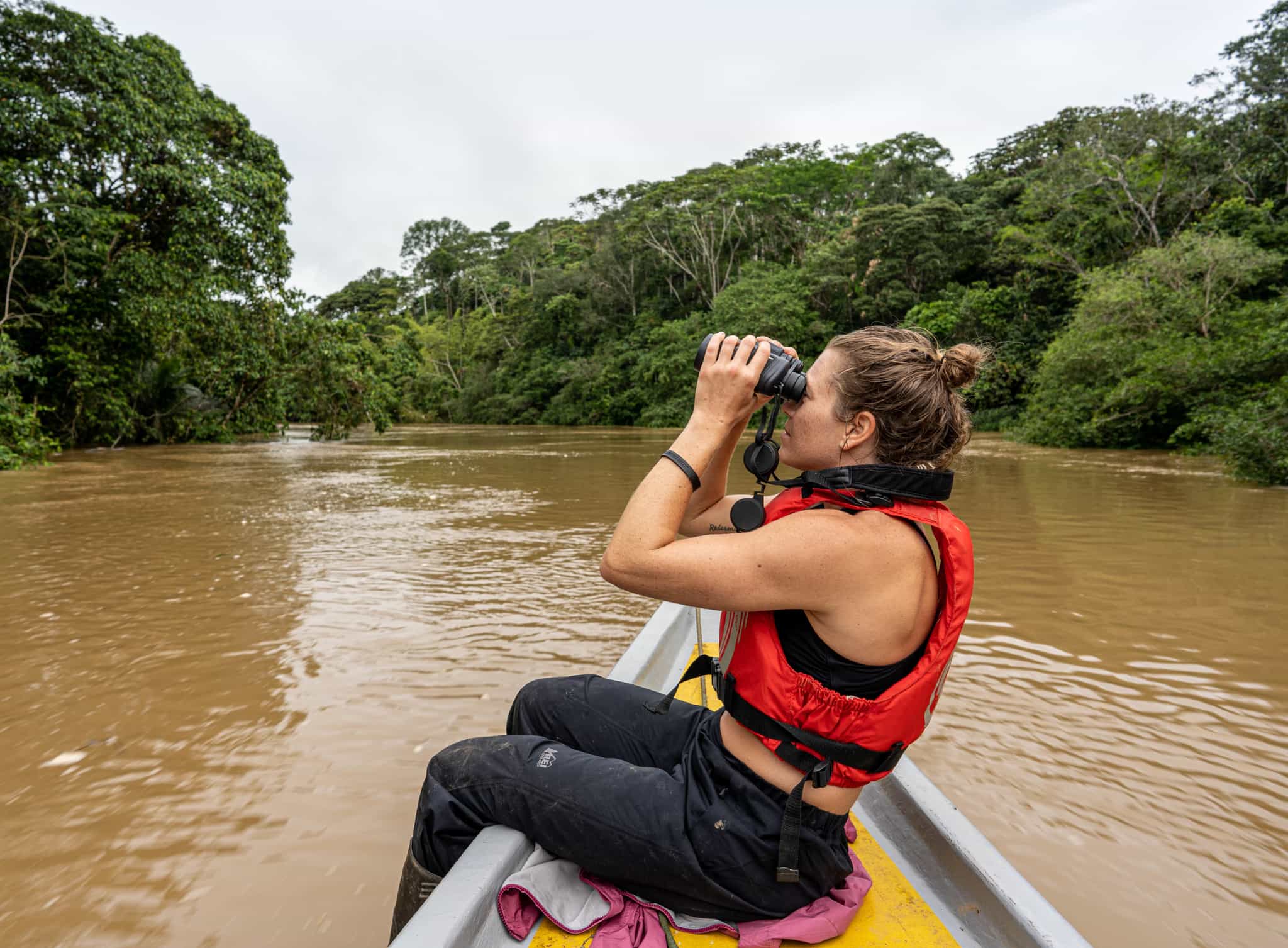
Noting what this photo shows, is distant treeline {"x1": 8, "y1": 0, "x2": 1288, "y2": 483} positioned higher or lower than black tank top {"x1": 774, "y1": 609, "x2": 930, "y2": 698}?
higher

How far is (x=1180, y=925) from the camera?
1.87 m

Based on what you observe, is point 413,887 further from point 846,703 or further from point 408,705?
point 408,705

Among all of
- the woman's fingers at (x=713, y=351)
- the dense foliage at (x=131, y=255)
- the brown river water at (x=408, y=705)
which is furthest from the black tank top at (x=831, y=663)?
the dense foliage at (x=131, y=255)

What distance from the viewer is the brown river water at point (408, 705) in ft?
6.60

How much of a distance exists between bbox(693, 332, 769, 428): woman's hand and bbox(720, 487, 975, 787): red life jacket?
215mm

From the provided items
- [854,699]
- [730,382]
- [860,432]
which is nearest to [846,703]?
[854,699]

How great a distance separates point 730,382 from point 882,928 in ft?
3.23

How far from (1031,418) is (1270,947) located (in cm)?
1806

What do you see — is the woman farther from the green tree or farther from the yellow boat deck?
the green tree

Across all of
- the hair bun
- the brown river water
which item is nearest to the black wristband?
the hair bun

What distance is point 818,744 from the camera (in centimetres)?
121

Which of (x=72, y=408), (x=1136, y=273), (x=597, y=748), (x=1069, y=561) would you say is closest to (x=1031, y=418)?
(x=1136, y=273)

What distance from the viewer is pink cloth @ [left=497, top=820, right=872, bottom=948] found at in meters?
1.27

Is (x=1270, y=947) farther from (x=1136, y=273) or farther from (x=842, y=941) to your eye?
(x=1136, y=273)
